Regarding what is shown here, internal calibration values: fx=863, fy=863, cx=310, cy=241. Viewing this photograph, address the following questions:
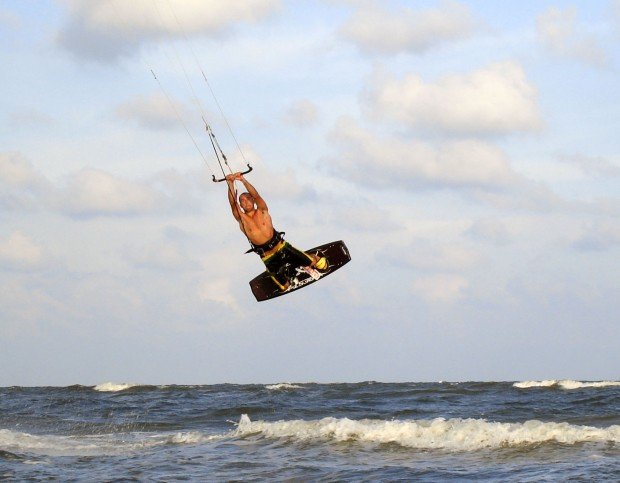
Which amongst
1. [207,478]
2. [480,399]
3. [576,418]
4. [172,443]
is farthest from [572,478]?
[480,399]

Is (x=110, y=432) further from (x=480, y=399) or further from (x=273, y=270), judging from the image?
(x=480, y=399)

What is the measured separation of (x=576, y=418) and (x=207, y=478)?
12625 mm

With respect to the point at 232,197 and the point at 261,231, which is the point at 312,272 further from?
the point at 232,197

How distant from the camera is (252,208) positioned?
14.9 meters

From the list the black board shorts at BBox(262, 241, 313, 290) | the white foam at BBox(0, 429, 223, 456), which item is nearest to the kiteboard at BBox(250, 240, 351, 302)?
the black board shorts at BBox(262, 241, 313, 290)

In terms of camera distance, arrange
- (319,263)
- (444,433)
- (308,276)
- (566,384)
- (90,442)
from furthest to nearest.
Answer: (566,384)
(90,442)
(444,433)
(319,263)
(308,276)

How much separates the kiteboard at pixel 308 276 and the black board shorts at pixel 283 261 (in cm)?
22

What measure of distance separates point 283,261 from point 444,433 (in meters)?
4.81

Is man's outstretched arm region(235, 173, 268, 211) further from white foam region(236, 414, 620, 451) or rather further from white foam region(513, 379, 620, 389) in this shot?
white foam region(513, 379, 620, 389)

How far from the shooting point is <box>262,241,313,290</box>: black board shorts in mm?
15617

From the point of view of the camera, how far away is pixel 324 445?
1670 cm

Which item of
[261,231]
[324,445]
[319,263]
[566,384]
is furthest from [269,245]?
[566,384]

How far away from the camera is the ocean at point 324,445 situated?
44.0ft

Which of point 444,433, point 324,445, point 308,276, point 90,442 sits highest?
point 308,276
